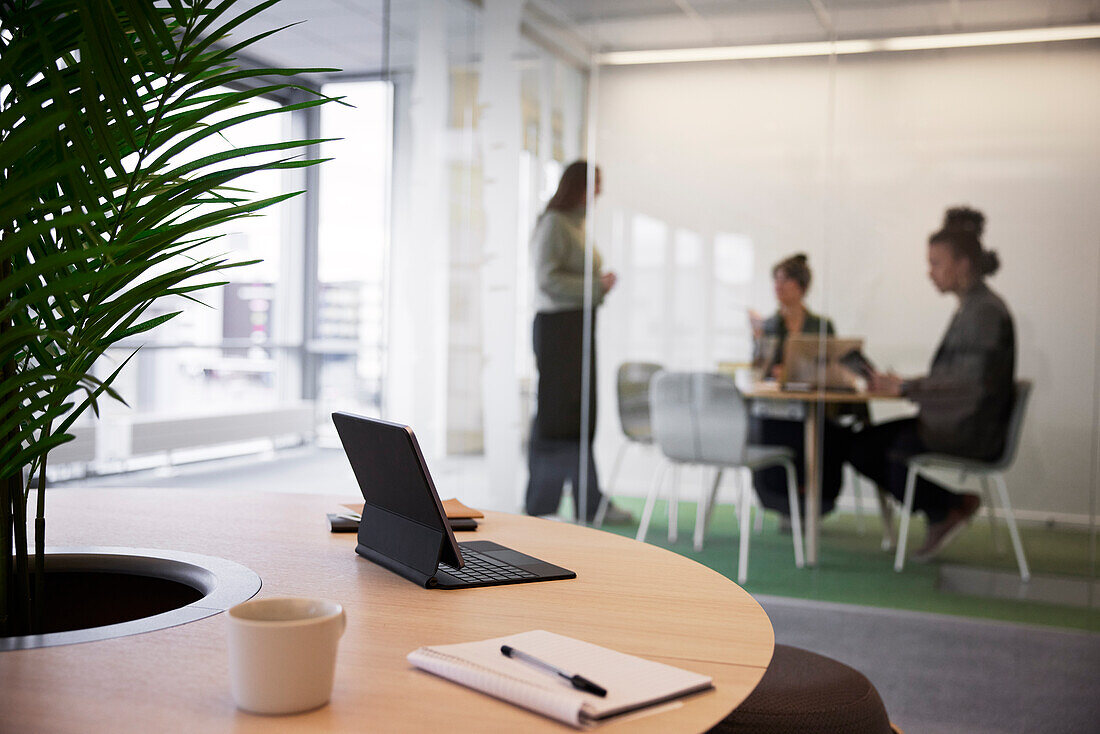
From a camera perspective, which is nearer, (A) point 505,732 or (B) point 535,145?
(A) point 505,732

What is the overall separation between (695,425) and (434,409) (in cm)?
126

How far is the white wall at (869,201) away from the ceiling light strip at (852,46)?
4 cm

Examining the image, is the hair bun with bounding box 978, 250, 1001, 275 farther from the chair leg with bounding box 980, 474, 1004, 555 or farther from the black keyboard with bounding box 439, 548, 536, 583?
the black keyboard with bounding box 439, 548, 536, 583

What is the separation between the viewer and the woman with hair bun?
12.1 feet

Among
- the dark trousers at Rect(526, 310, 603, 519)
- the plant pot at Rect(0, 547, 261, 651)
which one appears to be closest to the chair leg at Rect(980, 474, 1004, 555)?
the dark trousers at Rect(526, 310, 603, 519)

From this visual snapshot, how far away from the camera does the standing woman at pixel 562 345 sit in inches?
171

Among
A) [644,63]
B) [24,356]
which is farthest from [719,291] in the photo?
[24,356]

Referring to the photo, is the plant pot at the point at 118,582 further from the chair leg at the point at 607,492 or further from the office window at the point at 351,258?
the office window at the point at 351,258

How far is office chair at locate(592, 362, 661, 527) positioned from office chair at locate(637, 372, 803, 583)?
0.03 m

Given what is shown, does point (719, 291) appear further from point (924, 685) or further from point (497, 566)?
point (497, 566)

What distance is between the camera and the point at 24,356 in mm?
1146

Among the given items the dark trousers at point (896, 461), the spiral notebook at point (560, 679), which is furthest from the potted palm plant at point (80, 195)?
the dark trousers at point (896, 461)

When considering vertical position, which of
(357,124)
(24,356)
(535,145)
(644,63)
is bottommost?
(24,356)

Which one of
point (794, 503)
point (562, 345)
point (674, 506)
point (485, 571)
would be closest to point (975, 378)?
point (794, 503)
